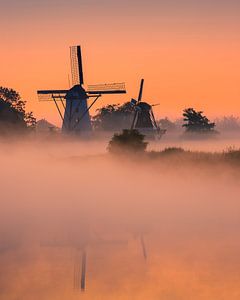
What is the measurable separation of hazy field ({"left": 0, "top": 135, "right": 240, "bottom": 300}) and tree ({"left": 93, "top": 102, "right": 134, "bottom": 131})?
155ft

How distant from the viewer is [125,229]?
142ft

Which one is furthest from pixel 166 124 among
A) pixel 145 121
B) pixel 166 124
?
pixel 145 121

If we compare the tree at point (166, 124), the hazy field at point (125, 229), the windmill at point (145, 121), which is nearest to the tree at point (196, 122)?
the windmill at point (145, 121)

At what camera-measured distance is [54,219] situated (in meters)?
49.7

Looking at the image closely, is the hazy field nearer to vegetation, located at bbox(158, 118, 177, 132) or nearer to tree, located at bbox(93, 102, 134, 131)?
tree, located at bbox(93, 102, 134, 131)

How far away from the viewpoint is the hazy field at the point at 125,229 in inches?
1093

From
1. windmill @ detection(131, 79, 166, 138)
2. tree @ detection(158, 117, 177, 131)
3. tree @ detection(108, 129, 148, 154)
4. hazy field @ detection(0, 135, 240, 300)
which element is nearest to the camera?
hazy field @ detection(0, 135, 240, 300)

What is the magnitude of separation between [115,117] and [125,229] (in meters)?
95.5

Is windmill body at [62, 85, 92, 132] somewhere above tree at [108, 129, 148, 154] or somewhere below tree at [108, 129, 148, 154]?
above

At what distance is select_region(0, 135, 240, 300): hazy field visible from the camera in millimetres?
27766

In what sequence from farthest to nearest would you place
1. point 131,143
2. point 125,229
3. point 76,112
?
point 76,112 < point 131,143 < point 125,229

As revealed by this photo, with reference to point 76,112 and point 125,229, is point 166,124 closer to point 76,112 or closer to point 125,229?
point 76,112

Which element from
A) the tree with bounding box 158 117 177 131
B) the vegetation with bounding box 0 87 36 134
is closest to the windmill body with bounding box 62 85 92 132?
the vegetation with bounding box 0 87 36 134

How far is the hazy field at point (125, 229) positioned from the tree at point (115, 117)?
4716cm
